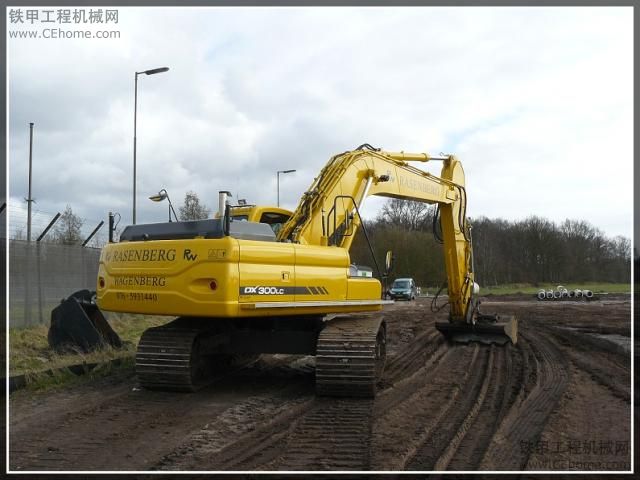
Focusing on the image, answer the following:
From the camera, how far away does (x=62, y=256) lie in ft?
46.9

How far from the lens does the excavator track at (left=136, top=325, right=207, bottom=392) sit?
→ 23.4 ft

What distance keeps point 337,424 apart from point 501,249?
47.6 meters

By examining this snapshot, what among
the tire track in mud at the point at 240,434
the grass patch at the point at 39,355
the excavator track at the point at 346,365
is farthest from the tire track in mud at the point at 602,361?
the grass patch at the point at 39,355

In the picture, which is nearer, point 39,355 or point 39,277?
point 39,355

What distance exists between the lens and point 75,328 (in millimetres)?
9414

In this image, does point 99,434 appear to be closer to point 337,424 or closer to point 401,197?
point 337,424

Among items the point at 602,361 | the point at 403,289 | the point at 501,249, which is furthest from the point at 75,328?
the point at 501,249

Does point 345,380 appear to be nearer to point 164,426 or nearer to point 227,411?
point 227,411

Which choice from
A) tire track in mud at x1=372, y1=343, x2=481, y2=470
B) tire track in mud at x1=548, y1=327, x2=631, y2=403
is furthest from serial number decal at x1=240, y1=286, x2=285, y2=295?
Answer: tire track in mud at x1=548, y1=327, x2=631, y2=403

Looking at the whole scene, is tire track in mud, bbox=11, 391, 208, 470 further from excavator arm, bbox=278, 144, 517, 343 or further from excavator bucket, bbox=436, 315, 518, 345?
excavator bucket, bbox=436, 315, 518, 345

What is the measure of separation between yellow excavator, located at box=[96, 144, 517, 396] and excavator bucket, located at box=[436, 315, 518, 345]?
173 inches

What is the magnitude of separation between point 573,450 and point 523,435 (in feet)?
1.87

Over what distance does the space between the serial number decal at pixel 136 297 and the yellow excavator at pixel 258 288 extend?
1 cm

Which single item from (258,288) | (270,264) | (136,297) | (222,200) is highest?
(222,200)
